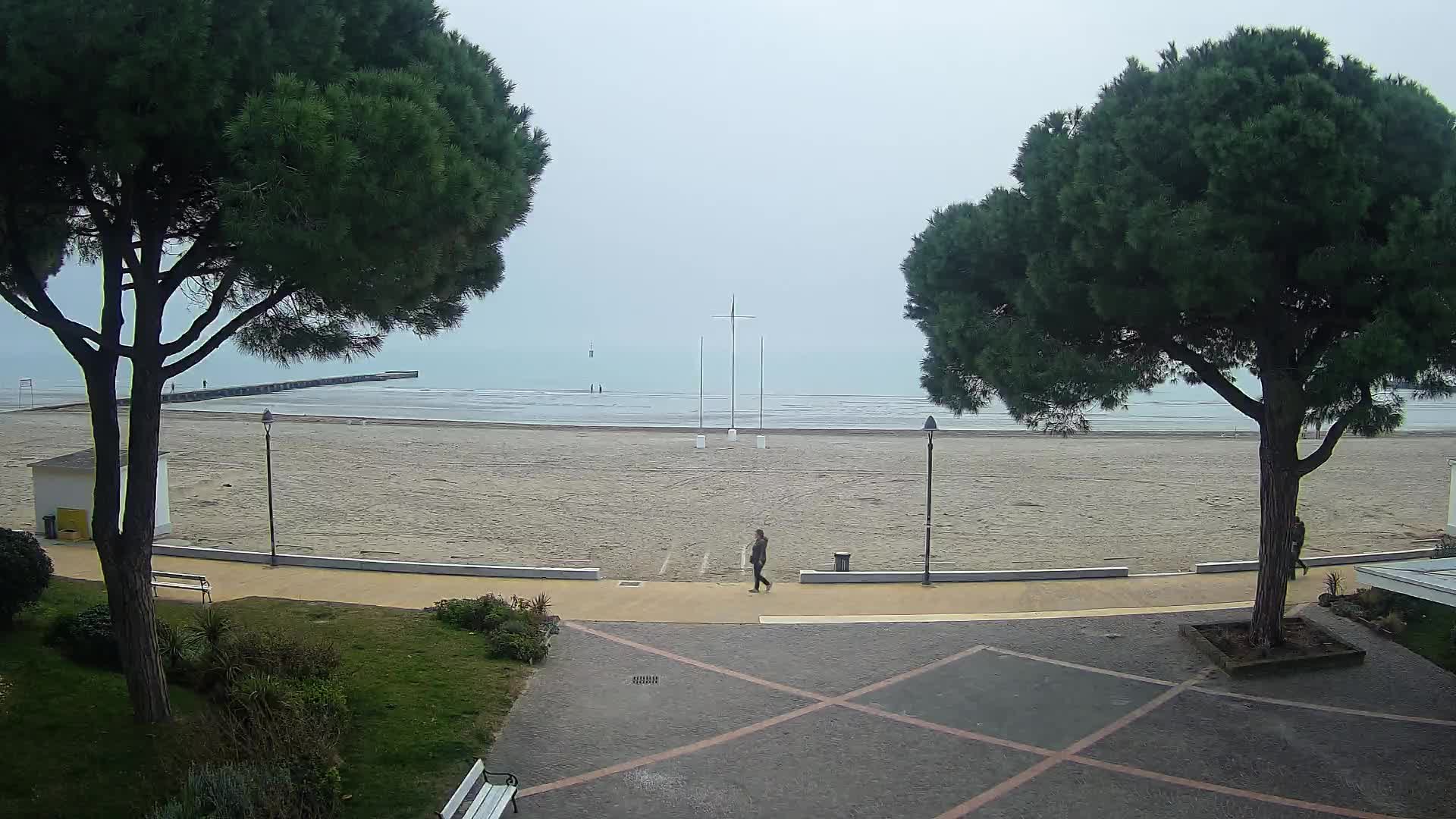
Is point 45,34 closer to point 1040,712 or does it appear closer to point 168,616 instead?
point 168,616

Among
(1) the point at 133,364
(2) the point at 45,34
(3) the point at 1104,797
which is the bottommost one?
(3) the point at 1104,797

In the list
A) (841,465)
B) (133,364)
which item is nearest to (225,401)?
(841,465)

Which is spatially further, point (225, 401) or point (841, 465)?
point (225, 401)

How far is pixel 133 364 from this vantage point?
8219mm

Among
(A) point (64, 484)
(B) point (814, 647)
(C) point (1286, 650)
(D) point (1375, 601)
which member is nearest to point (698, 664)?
(B) point (814, 647)

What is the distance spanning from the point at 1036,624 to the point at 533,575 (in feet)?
29.1

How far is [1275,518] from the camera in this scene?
12234mm

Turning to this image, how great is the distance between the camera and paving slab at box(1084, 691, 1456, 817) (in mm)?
8500

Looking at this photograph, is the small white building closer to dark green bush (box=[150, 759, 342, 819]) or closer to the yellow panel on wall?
the yellow panel on wall

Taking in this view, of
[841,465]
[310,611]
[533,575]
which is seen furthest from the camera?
[841,465]

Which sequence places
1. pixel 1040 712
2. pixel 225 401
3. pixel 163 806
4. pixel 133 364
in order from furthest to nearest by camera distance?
1. pixel 225 401
2. pixel 1040 712
3. pixel 133 364
4. pixel 163 806

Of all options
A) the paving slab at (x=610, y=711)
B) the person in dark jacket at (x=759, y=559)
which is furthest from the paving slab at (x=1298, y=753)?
the person in dark jacket at (x=759, y=559)

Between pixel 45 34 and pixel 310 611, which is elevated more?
pixel 45 34

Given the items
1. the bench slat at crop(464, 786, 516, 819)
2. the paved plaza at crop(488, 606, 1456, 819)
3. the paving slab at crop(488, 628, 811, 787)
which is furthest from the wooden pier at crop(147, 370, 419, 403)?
the bench slat at crop(464, 786, 516, 819)
